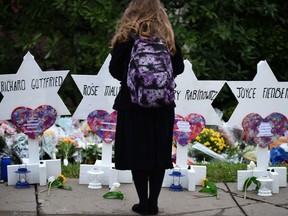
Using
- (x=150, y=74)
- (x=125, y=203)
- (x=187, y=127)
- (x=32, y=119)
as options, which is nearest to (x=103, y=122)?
(x=32, y=119)

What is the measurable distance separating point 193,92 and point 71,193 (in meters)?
1.35

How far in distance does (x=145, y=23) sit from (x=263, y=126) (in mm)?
1663

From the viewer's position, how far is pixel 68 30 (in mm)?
8836

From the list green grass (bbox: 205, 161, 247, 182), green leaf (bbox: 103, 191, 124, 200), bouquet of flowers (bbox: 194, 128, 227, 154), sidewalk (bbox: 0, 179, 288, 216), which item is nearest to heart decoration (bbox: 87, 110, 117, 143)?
sidewalk (bbox: 0, 179, 288, 216)

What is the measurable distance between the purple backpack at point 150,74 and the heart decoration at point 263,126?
1296 millimetres

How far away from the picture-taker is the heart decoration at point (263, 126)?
6.04 meters

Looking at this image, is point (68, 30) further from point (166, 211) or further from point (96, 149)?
point (166, 211)

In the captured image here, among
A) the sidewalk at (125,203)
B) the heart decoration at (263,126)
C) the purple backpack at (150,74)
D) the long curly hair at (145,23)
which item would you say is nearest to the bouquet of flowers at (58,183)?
the sidewalk at (125,203)

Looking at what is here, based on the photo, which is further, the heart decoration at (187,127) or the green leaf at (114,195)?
the heart decoration at (187,127)

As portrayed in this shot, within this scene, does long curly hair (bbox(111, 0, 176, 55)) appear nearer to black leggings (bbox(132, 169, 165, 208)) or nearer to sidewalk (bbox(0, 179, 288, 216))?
black leggings (bbox(132, 169, 165, 208))

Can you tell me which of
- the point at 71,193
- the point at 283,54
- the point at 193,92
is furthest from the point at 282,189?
the point at 283,54

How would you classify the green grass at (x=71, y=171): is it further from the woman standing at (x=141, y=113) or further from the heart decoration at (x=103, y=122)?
the woman standing at (x=141, y=113)

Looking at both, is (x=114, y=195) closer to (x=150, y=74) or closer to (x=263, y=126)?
(x=150, y=74)

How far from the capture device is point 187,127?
6.04 m
